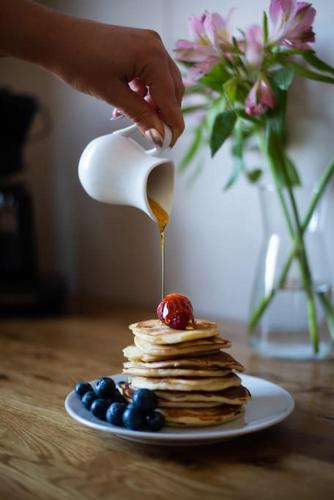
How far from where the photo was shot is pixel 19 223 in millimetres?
2021

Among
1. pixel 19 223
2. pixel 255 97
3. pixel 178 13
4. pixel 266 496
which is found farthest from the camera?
pixel 19 223

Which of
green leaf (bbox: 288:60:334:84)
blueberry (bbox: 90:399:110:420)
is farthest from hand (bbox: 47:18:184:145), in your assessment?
blueberry (bbox: 90:399:110:420)

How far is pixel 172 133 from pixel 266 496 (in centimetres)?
56

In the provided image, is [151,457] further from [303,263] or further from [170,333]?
[303,263]

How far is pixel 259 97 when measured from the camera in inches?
48.3

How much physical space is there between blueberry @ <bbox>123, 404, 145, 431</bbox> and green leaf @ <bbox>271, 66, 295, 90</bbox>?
670 mm

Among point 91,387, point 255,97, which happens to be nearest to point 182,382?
point 91,387

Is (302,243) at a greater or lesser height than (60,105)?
lesser

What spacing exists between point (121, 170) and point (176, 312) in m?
0.22

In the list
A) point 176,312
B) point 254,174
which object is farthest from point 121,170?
point 254,174

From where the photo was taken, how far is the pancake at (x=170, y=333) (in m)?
0.91

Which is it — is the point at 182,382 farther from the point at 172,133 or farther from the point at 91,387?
the point at 172,133

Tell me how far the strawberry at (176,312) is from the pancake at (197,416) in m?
0.12

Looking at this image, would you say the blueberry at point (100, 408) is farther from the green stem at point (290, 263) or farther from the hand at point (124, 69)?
the green stem at point (290, 263)
